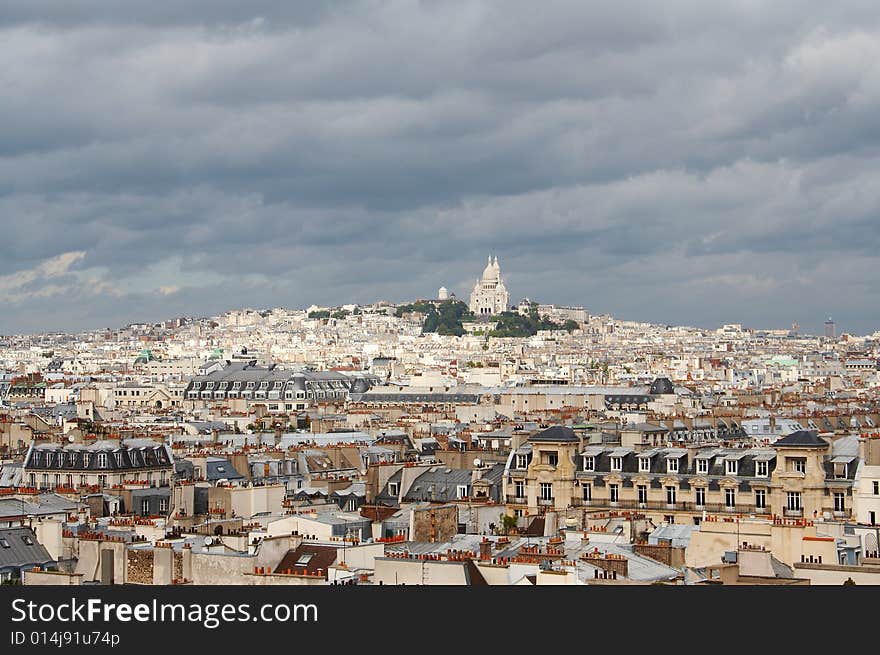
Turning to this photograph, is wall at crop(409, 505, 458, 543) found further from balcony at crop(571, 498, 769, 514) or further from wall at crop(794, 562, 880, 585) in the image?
wall at crop(794, 562, 880, 585)

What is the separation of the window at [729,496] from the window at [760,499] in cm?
53

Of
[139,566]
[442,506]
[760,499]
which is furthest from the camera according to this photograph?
[760,499]

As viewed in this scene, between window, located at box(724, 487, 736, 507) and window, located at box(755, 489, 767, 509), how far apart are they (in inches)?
20.7

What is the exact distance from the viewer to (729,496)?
41969 mm

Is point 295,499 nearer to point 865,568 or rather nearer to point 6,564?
point 6,564

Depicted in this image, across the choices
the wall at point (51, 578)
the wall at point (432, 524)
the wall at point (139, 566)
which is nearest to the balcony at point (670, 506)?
the wall at point (432, 524)

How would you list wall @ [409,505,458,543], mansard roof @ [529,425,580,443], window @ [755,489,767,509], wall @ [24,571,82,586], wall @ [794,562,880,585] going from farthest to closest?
1. mansard roof @ [529,425,580,443]
2. window @ [755,489,767,509]
3. wall @ [409,505,458,543]
4. wall @ [24,571,82,586]
5. wall @ [794,562,880,585]

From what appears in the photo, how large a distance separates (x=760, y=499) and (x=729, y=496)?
2.52 ft

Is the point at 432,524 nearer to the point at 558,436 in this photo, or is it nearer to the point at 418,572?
the point at 558,436

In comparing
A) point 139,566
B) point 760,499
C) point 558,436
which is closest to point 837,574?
point 139,566

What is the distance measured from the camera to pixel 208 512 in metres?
40.0

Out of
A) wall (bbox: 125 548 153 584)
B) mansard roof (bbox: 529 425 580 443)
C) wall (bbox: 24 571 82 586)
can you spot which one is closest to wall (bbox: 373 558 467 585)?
wall (bbox: 125 548 153 584)

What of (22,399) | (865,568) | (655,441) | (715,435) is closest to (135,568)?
(865,568)

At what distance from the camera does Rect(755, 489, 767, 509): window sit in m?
41.2
